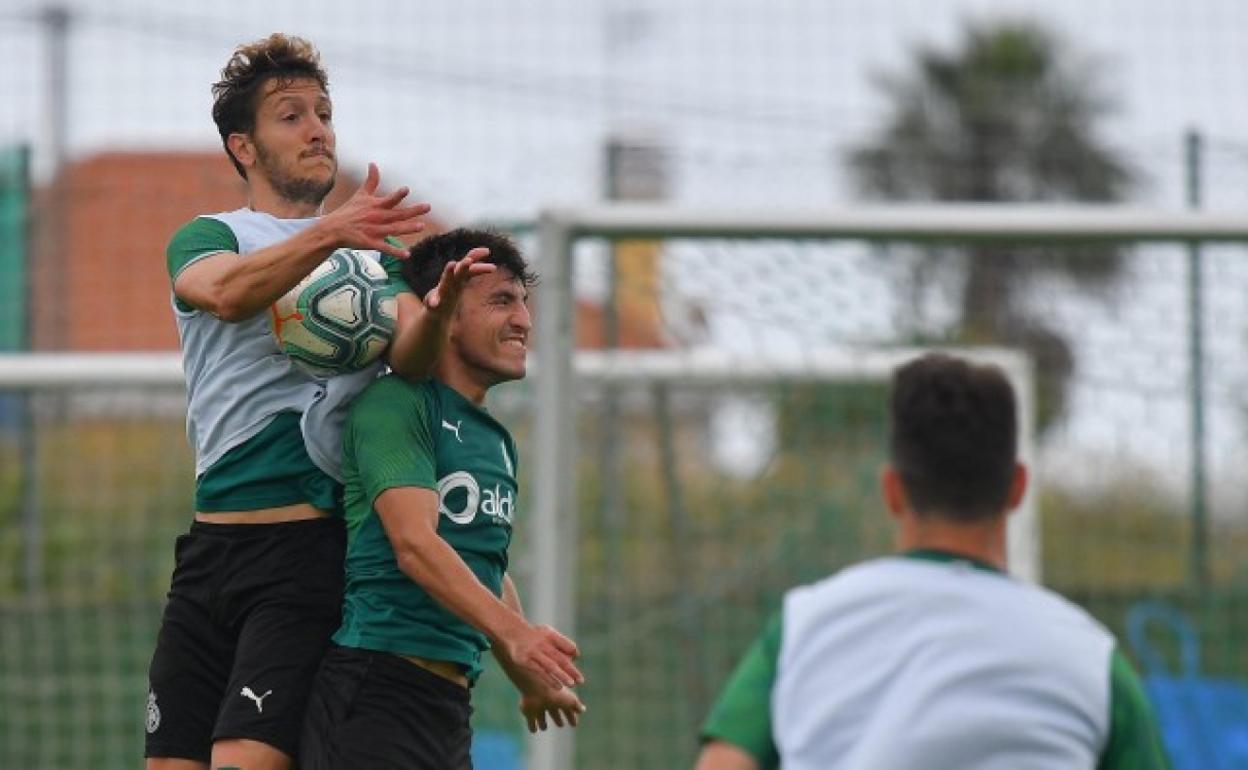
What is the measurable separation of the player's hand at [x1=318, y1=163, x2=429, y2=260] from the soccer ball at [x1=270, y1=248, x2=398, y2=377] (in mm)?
225

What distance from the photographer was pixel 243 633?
189 inches

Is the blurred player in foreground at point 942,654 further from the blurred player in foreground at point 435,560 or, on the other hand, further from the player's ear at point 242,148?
the player's ear at point 242,148

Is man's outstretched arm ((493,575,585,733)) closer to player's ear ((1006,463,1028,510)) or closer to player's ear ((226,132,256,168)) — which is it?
player's ear ((226,132,256,168))

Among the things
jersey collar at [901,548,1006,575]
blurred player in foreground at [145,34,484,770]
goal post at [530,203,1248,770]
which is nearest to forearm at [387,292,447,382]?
blurred player in foreground at [145,34,484,770]

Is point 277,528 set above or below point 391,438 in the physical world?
below

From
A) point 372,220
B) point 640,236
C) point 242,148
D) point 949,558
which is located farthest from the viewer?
point 640,236

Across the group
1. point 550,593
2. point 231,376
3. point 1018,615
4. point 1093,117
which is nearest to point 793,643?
point 1018,615

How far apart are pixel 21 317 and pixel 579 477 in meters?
2.81

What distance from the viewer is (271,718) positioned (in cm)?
469

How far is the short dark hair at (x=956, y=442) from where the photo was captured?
3459mm

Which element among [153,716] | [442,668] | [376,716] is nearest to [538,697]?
[442,668]

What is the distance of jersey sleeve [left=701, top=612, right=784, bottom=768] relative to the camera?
3.53m

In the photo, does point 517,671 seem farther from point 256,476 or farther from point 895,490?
point 895,490

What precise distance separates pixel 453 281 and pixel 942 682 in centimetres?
148
